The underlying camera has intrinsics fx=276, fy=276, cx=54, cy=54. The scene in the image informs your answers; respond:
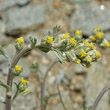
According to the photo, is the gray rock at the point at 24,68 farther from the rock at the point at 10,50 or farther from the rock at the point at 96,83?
the rock at the point at 96,83

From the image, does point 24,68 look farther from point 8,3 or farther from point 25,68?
point 8,3

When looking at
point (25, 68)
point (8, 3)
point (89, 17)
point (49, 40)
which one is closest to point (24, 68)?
point (25, 68)

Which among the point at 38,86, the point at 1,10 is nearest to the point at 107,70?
the point at 38,86

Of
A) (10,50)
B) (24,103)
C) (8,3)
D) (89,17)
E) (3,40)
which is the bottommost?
(24,103)

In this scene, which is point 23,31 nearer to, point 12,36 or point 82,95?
point 12,36

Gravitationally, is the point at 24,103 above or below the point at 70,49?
above

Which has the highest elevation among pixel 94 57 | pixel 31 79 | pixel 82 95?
pixel 31 79

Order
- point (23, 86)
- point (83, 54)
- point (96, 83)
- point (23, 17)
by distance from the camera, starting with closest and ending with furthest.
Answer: point (83, 54)
point (23, 86)
point (96, 83)
point (23, 17)
